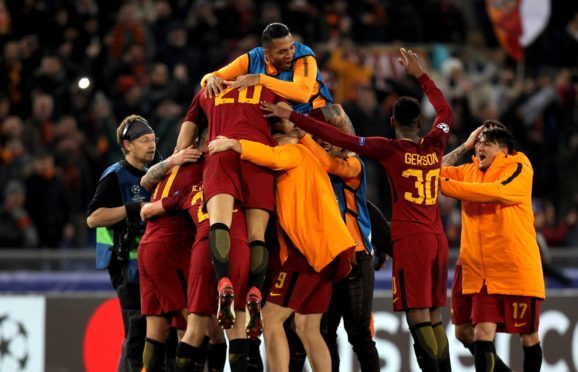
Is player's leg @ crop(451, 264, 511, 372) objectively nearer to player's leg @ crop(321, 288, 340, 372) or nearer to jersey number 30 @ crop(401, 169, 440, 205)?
jersey number 30 @ crop(401, 169, 440, 205)

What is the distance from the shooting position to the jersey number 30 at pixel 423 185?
32.9 ft

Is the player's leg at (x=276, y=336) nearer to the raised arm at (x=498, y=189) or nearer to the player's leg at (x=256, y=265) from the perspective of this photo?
the player's leg at (x=256, y=265)

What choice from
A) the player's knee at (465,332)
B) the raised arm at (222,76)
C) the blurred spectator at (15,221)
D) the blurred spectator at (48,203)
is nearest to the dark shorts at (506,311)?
the player's knee at (465,332)

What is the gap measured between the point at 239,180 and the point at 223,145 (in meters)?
0.29

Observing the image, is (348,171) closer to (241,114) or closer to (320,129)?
(320,129)

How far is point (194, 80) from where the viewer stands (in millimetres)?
17422

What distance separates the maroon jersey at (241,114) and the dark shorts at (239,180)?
23cm

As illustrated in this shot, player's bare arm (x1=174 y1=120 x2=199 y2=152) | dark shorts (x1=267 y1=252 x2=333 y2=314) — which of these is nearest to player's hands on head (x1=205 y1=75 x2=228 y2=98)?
player's bare arm (x1=174 y1=120 x2=199 y2=152)

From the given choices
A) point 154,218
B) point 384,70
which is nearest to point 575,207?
point 384,70

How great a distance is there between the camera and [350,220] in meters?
10.4

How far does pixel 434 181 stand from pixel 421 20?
988cm

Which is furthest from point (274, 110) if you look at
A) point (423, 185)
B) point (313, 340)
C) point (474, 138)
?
point (474, 138)

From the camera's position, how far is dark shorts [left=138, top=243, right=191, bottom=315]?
980cm

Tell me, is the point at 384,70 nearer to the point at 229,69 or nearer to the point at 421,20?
the point at 421,20
